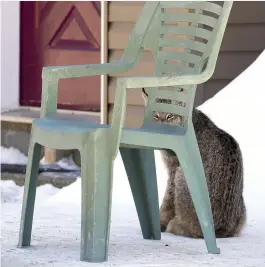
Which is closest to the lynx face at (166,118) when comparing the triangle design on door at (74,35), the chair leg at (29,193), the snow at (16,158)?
the chair leg at (29,193)

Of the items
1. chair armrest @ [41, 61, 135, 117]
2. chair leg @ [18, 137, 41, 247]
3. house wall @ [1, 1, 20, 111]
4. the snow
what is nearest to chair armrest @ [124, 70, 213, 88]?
chair armrest @ [41, 61, 135, 117]

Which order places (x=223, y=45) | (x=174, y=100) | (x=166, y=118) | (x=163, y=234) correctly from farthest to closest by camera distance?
(x=223, y=45), (x=163, y=234), (x=166, y=118), (x=174, y=100)

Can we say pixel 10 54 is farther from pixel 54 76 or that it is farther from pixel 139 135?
pixel 139 135

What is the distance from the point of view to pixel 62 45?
8328 mm

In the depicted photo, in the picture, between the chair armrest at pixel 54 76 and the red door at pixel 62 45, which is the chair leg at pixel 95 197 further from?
the red door at pixel 62 45

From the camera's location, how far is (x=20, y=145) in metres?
8.29

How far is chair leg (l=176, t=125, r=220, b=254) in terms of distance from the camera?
4207mm

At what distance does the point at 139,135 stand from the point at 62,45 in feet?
14.4

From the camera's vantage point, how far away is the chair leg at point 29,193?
4.30 metres

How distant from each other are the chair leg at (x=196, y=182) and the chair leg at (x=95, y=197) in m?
0.42

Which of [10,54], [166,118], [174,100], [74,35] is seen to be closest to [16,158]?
[10,54]

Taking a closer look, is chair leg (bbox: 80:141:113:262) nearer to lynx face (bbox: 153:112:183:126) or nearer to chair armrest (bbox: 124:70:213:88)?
chair armrest (bbox: 124:70:213:88)

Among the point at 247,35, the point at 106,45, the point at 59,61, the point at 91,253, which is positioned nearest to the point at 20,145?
the point at 59,61

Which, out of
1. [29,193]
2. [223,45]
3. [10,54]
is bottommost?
[29,193]
